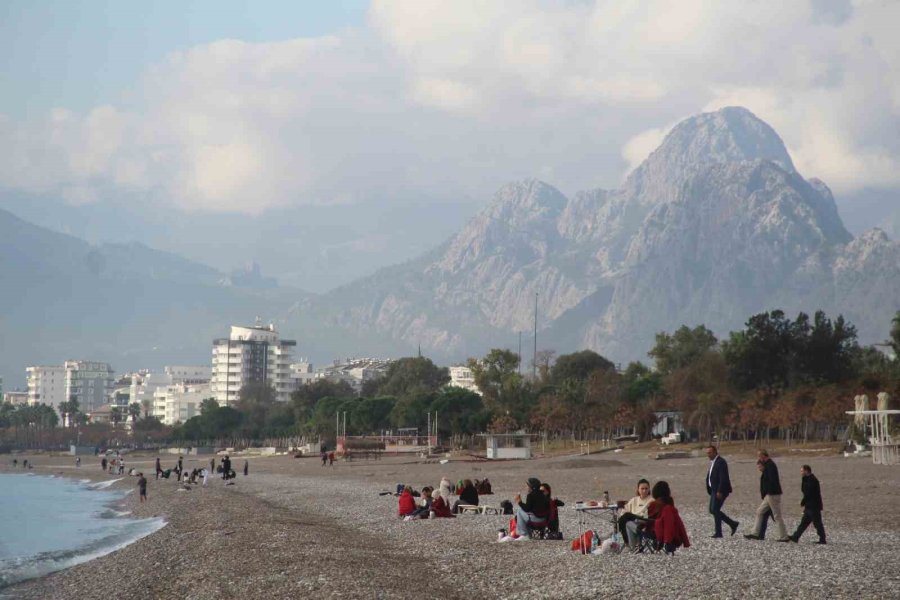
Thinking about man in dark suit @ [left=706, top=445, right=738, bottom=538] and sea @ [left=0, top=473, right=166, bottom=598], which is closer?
man in dark suit @ [left=706, top=445, right=738, bottom=538]

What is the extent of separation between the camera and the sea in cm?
3111

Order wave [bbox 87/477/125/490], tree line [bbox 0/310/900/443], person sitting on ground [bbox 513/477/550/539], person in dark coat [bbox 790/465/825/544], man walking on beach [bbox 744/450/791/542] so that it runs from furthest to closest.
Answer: wave [bbox 87/477/125/490]
tree line [bbox 0/310/900/443]
person sitting on ground [bbox 513/477/550/539]
man walking on beach [bbox 744/450/791/542]
person in dark coat [bbox 790/465/825/544]

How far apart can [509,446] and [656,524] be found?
209ft

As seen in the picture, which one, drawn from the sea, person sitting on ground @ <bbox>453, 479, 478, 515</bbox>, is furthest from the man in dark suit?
the sea

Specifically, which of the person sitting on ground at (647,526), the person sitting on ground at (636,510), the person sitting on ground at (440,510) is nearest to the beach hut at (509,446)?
the person sitting on ground at (440,510)

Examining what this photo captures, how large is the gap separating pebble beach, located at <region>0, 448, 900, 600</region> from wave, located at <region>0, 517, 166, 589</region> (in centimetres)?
116

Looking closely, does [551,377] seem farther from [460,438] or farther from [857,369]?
[857,369]

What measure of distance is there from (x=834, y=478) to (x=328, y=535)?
71.1 ft

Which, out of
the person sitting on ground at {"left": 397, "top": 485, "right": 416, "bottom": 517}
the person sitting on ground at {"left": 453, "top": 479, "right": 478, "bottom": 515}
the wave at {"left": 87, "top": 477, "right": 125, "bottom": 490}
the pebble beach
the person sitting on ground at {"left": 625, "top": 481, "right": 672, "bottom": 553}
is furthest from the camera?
the wave at {"left": 87, "top": 477, "right": 125, "bottom": 490}

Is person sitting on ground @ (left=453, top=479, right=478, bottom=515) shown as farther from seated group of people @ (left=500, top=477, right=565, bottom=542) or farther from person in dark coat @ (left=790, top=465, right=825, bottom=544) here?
person in dark coat @ (left=790, top=465, right=825, bottom=544)

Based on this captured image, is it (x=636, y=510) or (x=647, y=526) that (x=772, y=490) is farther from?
(x=647, y=526)

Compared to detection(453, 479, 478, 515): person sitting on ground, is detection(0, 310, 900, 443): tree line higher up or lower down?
higher up

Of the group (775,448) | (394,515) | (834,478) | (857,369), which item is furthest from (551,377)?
(394,515)

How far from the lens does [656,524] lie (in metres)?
18.7
